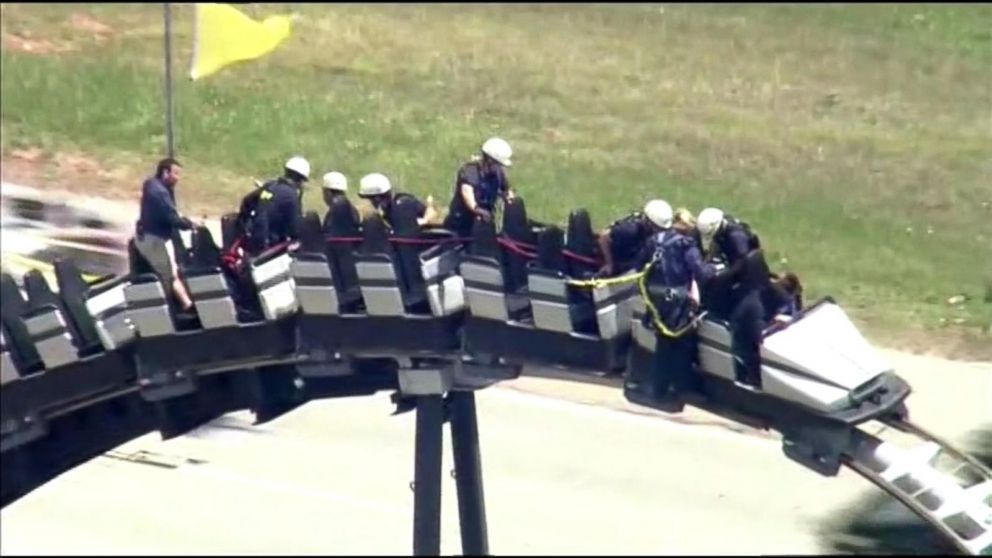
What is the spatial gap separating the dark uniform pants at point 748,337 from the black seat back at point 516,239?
1606 millimetres

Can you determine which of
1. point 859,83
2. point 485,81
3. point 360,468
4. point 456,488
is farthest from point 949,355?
point 859,83

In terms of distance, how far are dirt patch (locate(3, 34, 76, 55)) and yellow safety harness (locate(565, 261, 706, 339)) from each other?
23.3m

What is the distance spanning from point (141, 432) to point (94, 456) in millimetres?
653

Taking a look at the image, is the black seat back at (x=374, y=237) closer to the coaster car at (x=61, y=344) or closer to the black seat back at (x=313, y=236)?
the black seat back at (x=313, y=236)

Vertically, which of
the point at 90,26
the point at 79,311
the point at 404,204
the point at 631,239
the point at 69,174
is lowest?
the point at 69,174

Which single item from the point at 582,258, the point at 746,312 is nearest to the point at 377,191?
the point at 582,258

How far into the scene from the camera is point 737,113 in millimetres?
30797

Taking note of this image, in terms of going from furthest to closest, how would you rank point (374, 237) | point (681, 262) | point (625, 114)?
point (625, 114) < point (374, 237) < point (681, 262)

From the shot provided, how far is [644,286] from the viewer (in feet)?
45.5

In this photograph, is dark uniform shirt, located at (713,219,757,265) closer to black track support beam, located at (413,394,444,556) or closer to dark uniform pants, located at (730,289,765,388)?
dark uniform pants, located at (730,289,765,388)

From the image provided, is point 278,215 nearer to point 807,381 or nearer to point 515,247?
point 515,247

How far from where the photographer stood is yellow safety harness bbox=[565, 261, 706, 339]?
1375 centimetres

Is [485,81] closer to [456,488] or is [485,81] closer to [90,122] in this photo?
[90,122]

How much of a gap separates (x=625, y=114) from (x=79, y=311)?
54.0 feet
